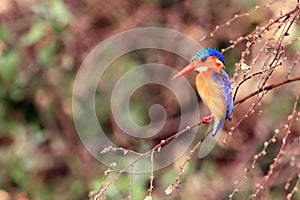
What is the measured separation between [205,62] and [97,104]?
1851 millimetres

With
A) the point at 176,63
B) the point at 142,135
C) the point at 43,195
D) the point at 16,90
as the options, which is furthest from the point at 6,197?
the point at 176,63

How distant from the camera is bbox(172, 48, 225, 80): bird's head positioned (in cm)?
82

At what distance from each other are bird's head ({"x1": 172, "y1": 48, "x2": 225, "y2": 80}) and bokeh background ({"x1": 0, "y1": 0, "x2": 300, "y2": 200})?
149 centimetres

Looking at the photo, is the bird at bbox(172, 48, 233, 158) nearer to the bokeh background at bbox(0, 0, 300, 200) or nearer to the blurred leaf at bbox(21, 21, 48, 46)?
the bokeh background at bbox(0, 0, 300, 200)

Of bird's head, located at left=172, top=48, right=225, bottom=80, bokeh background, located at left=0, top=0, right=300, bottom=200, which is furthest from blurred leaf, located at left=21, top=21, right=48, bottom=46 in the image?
bird's head, located at left=172, top=48, right=225, bottom=80

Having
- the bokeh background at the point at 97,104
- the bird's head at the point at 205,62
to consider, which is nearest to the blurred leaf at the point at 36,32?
the bokeh background at the point at 97,104

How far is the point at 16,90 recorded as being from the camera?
8.82ft

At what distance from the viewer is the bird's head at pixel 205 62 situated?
82 centimetres

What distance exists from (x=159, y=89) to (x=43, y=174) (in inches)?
22.6

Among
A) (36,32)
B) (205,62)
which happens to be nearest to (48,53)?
(36,32)

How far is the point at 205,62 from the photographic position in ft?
2.73

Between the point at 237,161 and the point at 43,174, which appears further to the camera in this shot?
the point at 43,174

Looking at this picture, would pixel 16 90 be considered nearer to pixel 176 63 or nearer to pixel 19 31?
pixel 19 31

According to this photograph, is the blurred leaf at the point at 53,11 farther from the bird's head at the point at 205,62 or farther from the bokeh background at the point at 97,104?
the bird's head at the point at 205,62
